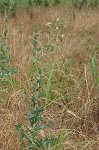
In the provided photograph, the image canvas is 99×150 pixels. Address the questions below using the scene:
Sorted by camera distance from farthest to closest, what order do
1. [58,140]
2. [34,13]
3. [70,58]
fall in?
1. [34,13]
2. [70,58]
3. [58,140]

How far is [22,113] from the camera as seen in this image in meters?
2.07

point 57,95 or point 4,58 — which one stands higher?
point 4,58

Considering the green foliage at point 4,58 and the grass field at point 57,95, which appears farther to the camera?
the green foliage at point 4,58

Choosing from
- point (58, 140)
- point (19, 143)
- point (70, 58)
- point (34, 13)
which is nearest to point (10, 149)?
point (19, 143)

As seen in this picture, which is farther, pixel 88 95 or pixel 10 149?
pixel 88 95

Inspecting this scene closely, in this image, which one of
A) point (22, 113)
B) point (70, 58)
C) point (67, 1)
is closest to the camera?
point (22, 113)

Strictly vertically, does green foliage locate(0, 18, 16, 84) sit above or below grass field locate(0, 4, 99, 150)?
above

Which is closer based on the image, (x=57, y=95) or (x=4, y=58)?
(x=4, y=58)

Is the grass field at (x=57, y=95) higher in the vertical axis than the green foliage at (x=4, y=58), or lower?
lower

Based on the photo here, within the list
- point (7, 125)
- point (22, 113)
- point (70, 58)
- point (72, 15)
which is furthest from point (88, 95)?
point (72, 15)

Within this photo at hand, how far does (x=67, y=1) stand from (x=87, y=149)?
4.26m

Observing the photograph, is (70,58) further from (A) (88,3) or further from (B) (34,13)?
(A) (88,3)

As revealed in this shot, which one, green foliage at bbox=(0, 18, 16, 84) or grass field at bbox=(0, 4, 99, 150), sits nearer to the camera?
grass field at bbox=(0, 4, 99, 150)

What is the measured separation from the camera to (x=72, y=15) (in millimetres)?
5266
